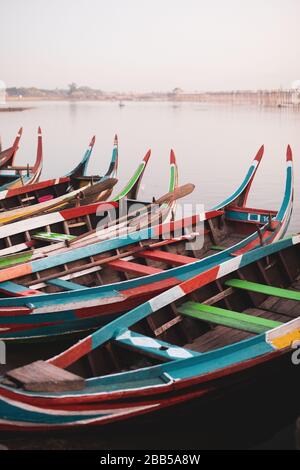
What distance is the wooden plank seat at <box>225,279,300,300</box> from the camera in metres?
6.79

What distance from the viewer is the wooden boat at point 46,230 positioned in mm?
8023

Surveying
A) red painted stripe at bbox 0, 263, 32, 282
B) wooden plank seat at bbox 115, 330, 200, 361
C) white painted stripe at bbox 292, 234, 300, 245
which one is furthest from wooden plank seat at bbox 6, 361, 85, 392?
white painted stripe at bbox 292, 234, 300, 245

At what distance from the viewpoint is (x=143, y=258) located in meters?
8.39

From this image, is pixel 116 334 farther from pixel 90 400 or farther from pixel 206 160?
pixel 206 160

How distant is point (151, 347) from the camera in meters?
5.57

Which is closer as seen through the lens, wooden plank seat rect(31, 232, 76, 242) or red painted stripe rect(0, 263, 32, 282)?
red painted stripe rect(0, 263, 32, 282)

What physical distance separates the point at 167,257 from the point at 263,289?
4.97 feet

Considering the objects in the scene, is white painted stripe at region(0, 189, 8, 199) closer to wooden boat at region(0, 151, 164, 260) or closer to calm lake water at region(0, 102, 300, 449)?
wooden boat at region(0, 151, 164, 260)

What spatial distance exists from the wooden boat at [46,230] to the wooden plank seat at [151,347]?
2.48 meters

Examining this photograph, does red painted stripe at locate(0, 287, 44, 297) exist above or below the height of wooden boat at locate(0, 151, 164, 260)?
below

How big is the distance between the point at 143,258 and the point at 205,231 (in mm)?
1373

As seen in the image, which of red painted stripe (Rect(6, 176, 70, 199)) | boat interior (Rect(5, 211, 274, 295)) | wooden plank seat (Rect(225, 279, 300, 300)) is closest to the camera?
wooden plank seat (Rect(225, 279, 300, 300))

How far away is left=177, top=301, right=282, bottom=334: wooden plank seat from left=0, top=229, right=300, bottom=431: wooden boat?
11 mm

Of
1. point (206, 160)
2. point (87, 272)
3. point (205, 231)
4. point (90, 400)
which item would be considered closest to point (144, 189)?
point (206, 160)
